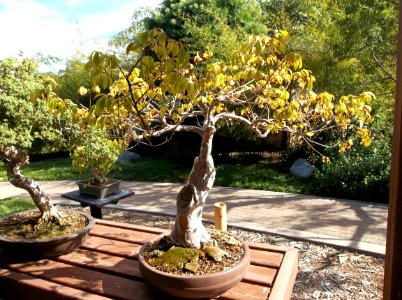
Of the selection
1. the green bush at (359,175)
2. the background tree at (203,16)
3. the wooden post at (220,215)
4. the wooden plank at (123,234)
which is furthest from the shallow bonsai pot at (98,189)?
the background tree at (203,16)

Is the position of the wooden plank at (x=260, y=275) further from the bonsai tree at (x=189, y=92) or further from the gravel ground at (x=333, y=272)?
the gravel ground at (x=333, y=272)

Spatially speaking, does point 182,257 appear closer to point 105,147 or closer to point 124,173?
point 105,147

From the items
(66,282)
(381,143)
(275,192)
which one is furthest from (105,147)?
(381,143)

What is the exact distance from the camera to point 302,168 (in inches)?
271

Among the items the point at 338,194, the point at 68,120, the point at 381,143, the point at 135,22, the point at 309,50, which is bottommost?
the point at 338,194

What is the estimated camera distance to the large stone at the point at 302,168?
6.73 metres

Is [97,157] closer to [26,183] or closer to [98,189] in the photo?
[98,189]

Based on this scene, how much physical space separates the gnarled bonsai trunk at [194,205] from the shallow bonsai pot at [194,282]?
27 cm

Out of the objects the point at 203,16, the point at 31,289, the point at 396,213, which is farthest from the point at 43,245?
the point at 203,16

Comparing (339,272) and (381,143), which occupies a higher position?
(381,143)

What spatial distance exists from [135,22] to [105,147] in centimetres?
984

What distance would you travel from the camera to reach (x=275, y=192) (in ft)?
19.7

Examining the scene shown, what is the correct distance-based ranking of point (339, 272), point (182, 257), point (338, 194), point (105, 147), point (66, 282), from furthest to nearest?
point (338, 194) < point (105, 147) < point (339, 272) < point (66, 282) < point (182, 257)

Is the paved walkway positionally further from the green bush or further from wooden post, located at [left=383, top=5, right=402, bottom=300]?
wooden post, located at [left=383, top=5, right=402, bottom=300]
